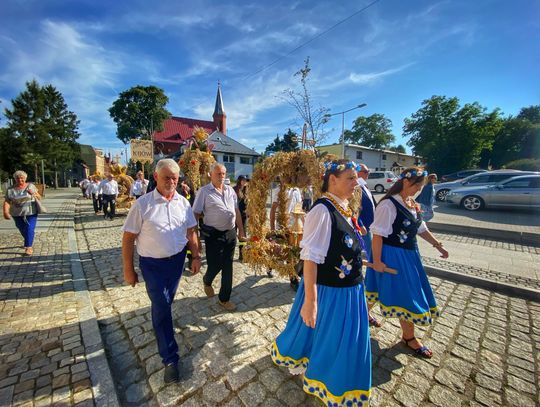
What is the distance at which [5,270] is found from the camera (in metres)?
4.96

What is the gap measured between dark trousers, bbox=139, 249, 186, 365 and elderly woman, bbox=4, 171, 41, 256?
5.43 m

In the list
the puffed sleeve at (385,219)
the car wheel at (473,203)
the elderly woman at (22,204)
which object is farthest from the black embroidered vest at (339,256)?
the car wheel at (473,203)

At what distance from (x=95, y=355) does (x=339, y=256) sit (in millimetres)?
2881

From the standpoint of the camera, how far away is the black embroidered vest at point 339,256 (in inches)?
72.6

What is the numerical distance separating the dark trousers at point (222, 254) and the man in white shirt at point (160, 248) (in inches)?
40.8

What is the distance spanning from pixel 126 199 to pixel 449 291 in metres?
13.9

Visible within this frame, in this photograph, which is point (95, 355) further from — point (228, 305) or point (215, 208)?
point (215, 208)

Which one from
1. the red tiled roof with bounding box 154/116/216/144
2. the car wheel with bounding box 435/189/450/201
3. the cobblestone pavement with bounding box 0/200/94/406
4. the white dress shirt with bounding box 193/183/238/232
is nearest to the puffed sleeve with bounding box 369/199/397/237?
the white dress shirt with bounding box 193/183/238/232

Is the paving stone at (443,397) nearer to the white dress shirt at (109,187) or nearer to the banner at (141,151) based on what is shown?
the white dress shirt at (109,187)

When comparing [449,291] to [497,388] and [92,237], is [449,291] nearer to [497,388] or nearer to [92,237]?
[497,388]

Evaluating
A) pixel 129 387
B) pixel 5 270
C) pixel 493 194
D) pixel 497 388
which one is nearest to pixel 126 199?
pixel 5 270

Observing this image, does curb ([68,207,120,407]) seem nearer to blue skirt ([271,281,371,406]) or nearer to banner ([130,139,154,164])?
blue skirt ([271,281,371,406])

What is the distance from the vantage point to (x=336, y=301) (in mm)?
1886

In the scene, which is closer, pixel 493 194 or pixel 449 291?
pixel 449 291
